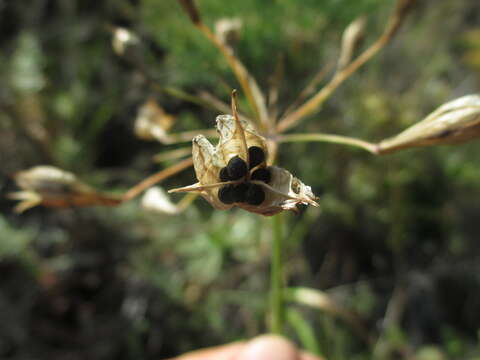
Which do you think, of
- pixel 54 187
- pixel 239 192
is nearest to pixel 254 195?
pixel 239 192

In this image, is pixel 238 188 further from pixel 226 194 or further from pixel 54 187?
pixel 54 187

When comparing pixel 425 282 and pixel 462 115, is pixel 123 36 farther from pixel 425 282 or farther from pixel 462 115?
pixel 425 282

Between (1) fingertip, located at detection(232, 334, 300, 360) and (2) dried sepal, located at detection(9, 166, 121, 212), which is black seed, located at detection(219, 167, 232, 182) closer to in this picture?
(2) dried sepal, located at detection(9, 166, 121, 212)

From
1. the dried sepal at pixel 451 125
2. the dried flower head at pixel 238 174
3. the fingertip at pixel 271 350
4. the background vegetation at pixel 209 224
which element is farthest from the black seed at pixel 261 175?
the background vegetation at pixel 209 224

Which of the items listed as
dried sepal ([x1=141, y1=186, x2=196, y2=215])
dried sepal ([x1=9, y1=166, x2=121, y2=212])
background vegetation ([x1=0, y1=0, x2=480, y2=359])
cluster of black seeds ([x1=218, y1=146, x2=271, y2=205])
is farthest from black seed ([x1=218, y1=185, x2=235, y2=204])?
background vegetation ([x1=0, y1=0, x2=480, y2=359])

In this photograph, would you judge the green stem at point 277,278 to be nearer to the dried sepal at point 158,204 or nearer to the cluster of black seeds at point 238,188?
the dried sepal at point 158,204

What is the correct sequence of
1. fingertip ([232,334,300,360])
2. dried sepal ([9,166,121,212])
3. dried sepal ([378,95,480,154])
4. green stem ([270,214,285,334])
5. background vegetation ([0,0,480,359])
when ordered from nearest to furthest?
dried sepal ([378,95,480,154]), dried sepal ([9,166,121,212]), green stem ([270,214,285,334]), fingertip ([232,334,300,360]), background vegetation ([0,0,480,359])
